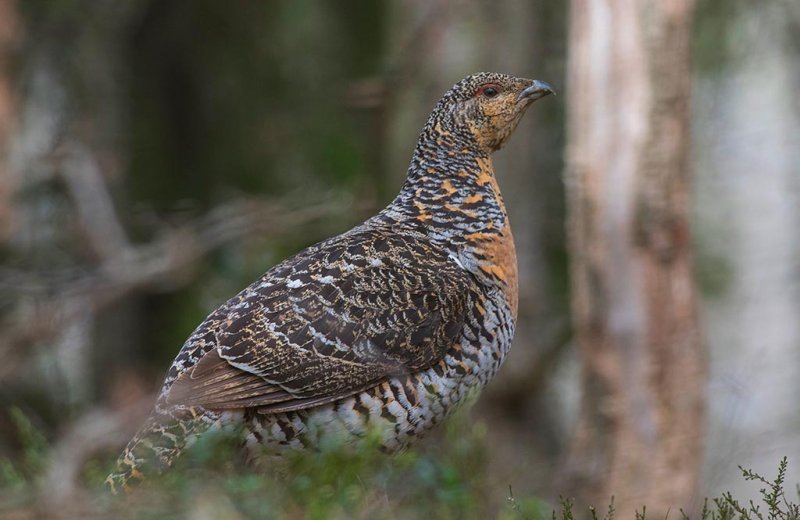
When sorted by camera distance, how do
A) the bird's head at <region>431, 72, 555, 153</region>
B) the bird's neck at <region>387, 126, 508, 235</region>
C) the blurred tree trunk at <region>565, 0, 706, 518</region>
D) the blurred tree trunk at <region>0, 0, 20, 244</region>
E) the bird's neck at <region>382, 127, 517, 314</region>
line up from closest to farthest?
the bird's neck at <region>382, 127, 517, 314</region>
the bird's neck at <region>387, 126, 508, 235</region>
the bird's head at <region>431, 72, 555, 153</region>
the blurred tree trunk at <region>565, 0, 706, 518</region>
the blurred tree trunk at <region>0, 0, 20, 244</region>

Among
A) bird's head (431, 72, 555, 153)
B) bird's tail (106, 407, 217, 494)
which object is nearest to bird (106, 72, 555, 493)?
bird's tail (106, 407, 217, 494)

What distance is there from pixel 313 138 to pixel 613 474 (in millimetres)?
6258

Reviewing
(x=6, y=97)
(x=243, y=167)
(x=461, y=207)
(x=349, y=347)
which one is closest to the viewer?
(x=349, y=347)

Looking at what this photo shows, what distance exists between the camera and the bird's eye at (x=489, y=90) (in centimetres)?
568

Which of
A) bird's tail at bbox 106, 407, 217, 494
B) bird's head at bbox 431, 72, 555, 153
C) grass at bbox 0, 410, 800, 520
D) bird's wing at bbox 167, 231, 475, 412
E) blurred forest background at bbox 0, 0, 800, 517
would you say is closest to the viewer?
grass at bbox 0, 410, 800, 520

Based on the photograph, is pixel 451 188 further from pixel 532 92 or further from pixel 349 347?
pixel 349 347

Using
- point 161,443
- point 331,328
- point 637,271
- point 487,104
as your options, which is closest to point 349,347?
point 331,328

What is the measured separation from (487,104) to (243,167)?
23.9ft

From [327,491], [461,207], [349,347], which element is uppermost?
[461,207]

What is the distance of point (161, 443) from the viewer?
4.46 m

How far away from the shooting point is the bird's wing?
179 inches

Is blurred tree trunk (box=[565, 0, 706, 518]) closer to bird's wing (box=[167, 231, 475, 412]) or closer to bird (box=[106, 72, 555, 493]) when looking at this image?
bird (box=[106, 72, 555, 493])

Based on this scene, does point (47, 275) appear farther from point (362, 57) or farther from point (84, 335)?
point (362, 57)

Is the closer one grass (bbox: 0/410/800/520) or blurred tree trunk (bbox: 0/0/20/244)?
grass (bbox: 0/410/800/520)
